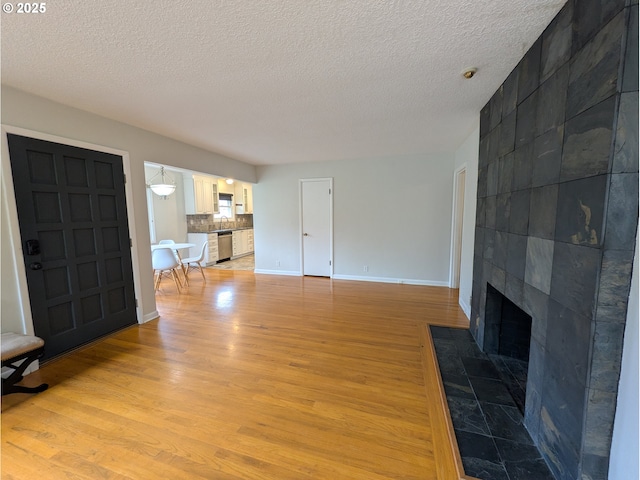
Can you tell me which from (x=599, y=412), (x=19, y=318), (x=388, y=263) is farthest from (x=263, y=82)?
(x=388, y=263)

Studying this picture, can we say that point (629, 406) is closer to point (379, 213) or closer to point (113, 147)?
point (379, 213)

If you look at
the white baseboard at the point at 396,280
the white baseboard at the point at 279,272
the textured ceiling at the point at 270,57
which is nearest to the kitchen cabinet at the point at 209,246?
the white baseboard at the point at 279,272

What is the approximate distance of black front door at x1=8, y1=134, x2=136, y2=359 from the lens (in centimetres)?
220

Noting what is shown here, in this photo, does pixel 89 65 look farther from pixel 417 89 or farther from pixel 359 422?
pixel 359 422

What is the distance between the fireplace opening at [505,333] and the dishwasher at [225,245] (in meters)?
6.27

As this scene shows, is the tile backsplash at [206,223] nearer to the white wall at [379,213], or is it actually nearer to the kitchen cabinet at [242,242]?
the kitchen cabinet at [242,242]

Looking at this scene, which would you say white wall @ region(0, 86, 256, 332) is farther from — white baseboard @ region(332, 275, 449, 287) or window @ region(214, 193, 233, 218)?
window @ region(214, 193, 233, 218)

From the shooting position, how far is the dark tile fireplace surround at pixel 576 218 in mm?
988

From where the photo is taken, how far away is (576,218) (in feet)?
3.81

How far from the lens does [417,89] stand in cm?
211

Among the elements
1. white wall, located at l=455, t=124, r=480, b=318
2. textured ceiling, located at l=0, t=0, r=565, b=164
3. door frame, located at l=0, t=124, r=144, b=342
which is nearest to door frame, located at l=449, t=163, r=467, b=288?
white wall, located at l=455, t=124, r=480, b=318

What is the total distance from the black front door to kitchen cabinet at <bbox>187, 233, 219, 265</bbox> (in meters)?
3.58

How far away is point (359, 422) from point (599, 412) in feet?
3.88

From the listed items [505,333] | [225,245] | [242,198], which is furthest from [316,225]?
[242,198]
